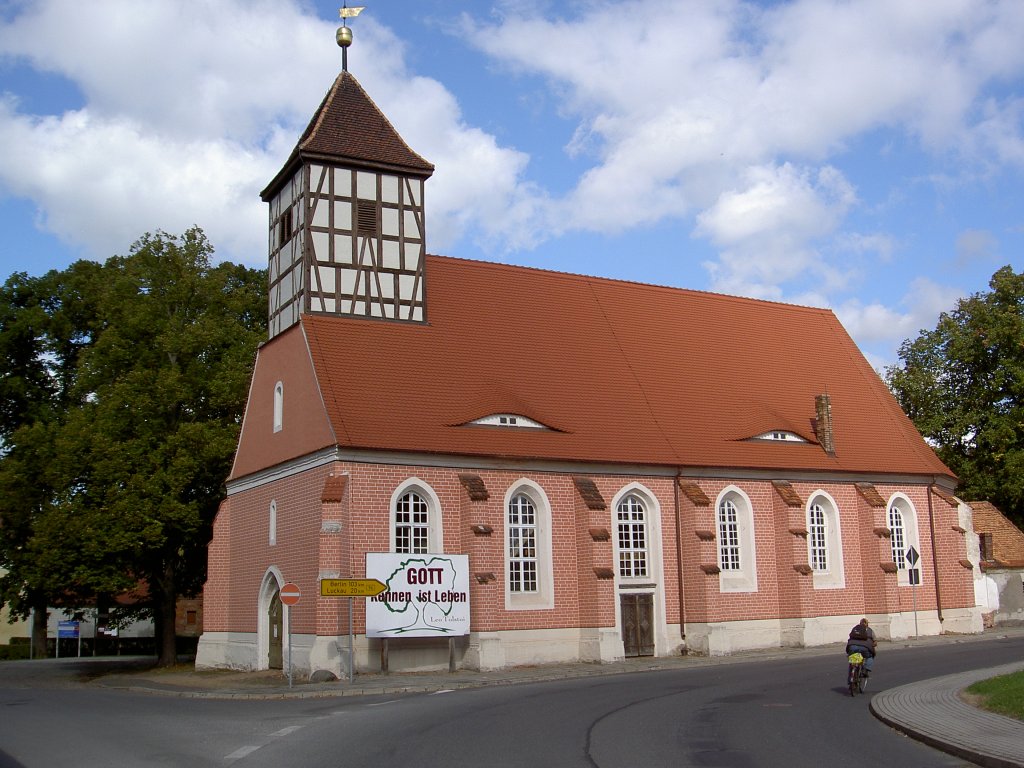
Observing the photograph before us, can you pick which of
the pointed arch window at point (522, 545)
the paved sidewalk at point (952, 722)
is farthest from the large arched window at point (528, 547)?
the paved sidewalk at point (952, 722)

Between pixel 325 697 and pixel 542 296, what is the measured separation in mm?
17635

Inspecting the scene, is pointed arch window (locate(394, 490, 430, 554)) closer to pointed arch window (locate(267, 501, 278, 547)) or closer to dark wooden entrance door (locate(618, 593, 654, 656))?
pointed arch window (locate(267, 501, 278, 547))

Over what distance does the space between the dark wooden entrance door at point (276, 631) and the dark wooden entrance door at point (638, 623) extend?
969 cm

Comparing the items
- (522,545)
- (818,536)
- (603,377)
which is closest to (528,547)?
(522,545)

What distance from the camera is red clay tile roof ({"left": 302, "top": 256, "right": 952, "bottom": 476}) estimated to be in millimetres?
30156

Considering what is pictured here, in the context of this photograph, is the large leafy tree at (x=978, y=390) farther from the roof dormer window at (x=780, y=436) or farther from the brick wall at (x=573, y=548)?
the roof dormer window at (x=780, y=436)

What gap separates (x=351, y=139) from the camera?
32062mm

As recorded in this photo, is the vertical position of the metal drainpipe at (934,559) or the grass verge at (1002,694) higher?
the metal drainpipe at (934,559)

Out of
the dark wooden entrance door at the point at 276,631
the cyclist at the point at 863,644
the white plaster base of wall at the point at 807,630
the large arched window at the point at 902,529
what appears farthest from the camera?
the large arched window at the point at 902,529

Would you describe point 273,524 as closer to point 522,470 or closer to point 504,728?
point 522,470

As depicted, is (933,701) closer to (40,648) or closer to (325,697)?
(325,697)

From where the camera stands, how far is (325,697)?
2256 centimetres

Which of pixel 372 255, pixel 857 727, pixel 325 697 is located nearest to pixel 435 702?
pixel 325 697

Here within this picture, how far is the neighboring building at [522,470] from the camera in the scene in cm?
2889
